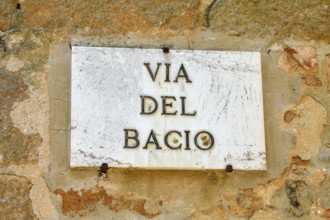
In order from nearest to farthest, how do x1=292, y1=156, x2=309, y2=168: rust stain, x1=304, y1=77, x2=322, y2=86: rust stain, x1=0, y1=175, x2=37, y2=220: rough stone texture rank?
x1=0, y1=175, x2=37, y2=220: rough stone texture
x1=292, y1=156, x2=309, y2=168: rust stain
x1=304, y1=77, x2=322, y2=86: rust stain

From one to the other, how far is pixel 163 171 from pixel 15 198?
470mm

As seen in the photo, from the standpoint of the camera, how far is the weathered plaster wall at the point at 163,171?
94.3 inches

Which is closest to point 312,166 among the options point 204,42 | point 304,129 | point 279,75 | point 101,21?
point 304,129

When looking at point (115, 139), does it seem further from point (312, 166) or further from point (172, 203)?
point (312, 166)

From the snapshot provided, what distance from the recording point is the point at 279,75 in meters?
2.61

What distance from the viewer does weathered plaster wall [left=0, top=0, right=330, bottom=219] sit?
7.86 feet

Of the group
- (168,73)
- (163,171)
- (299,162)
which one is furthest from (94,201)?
(299,162)

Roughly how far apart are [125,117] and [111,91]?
100 mm

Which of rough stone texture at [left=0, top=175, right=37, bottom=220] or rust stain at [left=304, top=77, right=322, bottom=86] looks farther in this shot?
rust stain at [left=304, top=77, right=322, bottom=86]

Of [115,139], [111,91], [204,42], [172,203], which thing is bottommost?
[172,203]

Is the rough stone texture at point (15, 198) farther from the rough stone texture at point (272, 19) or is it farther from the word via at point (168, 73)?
the rough stone texture at point (272, 19)

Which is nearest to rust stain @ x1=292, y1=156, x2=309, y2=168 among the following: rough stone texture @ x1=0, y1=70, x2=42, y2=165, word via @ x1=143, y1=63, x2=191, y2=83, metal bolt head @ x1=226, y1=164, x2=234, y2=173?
metal bolt head @ x1=226, y1=164, x2=234, y2=173

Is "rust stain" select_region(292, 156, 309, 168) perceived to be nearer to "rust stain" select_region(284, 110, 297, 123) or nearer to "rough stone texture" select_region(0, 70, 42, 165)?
"rust stain" select_region(284, 110, 297, 123)

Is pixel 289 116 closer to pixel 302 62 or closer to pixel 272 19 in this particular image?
pixel 302 62
